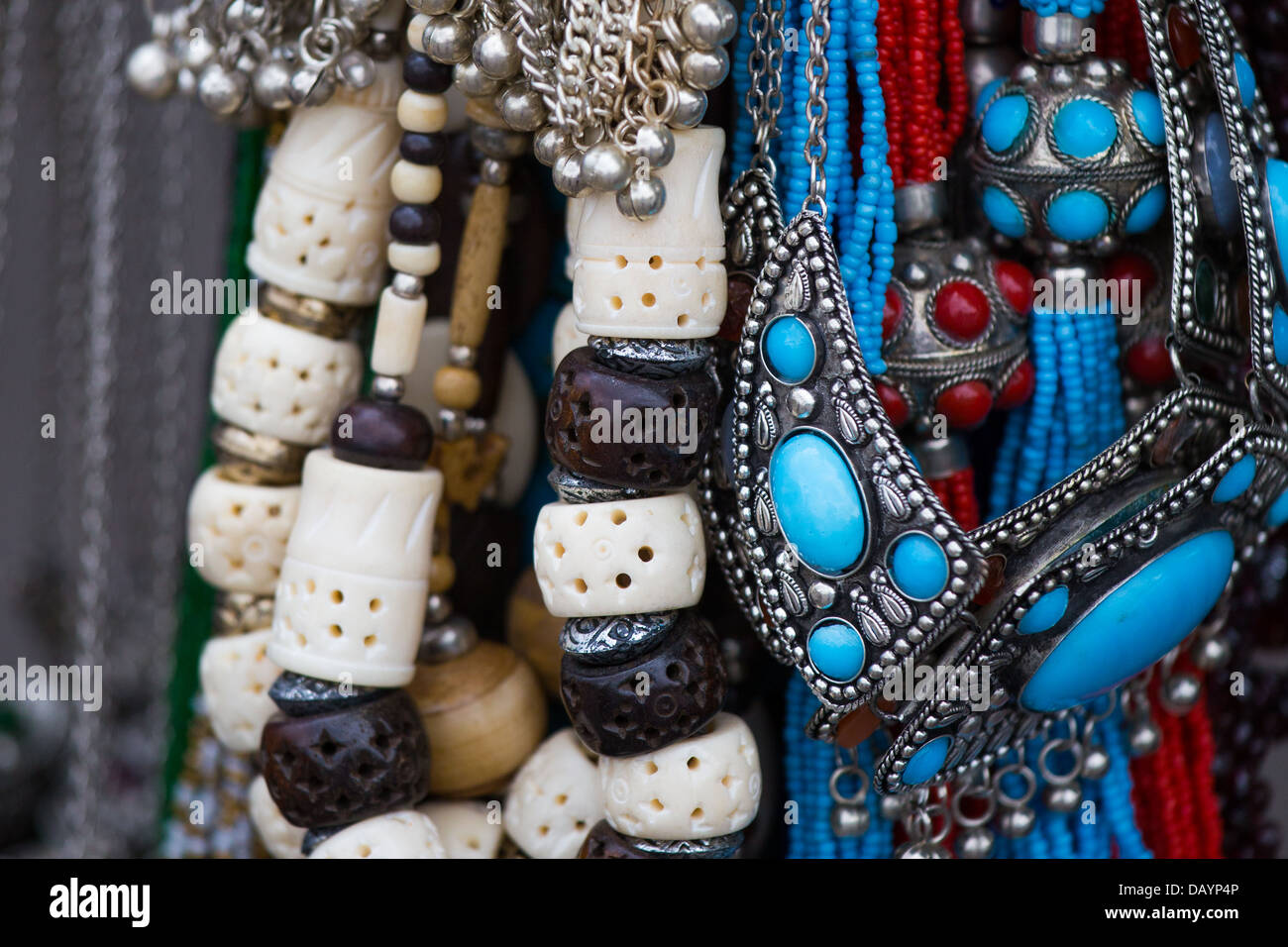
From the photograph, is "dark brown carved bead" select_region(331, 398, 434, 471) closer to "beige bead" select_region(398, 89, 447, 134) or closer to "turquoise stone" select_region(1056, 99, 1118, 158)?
"beige bead" select_region(398, 89, 447, 134)

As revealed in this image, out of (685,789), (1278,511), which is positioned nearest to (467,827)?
(685,789)

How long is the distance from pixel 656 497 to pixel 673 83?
0.63 feet

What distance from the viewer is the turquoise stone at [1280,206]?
606 mm

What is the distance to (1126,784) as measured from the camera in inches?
28.1

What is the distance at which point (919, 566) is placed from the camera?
0.56 metres

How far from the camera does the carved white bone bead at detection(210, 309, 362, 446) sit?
0.68m

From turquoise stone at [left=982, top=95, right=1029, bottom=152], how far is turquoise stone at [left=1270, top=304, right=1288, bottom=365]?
0.15 meters

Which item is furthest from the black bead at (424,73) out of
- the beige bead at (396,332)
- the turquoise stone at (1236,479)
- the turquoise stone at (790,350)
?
the turquoise stone at (1236,479)

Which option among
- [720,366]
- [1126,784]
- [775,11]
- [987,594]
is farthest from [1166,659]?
[775,11]

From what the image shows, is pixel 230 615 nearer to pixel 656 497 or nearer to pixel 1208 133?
pixel 656 497

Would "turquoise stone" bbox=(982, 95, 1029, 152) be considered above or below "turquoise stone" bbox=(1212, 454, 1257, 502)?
above

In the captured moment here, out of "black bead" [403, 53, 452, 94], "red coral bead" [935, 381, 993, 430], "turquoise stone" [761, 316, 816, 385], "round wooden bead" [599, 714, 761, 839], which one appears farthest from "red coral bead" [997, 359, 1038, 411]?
"black bead" [403, 53, 452, 94]

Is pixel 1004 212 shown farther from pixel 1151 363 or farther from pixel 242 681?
pixel 242 681

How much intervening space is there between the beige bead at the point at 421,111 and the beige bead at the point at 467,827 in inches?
14.4
